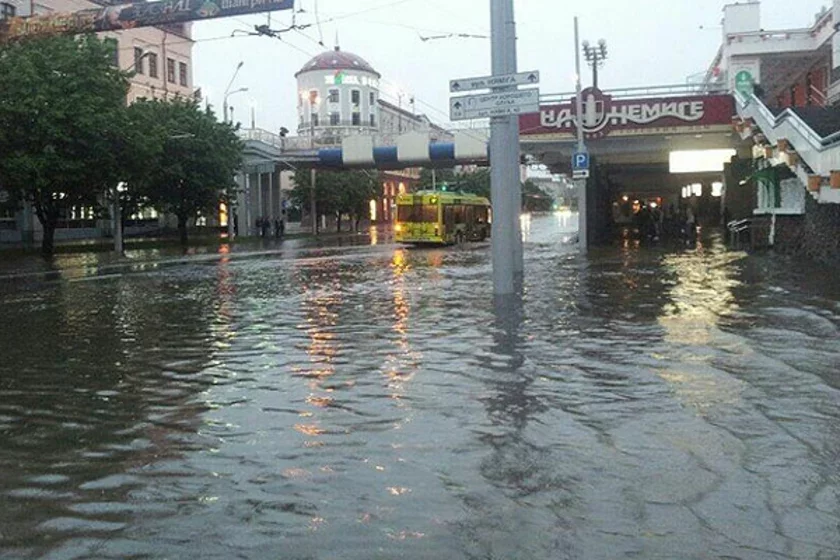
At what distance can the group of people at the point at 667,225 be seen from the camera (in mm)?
40875

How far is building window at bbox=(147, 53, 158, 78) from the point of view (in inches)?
2527

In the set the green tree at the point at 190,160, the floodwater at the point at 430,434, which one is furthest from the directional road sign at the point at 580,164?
the green tree at the point at 190,160

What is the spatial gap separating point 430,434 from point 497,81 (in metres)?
10.1

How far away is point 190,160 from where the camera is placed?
50.5 m

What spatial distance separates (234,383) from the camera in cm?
879

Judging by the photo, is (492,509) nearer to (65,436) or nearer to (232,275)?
(65,436)

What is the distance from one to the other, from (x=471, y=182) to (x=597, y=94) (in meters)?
77.4

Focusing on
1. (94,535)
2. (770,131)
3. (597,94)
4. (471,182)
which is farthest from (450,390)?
(471,182)

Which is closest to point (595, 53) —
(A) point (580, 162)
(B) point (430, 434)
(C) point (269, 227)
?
(A) point (580, 162)

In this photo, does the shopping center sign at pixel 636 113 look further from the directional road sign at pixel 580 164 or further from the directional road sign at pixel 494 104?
the directional road sign at pixel 494 104

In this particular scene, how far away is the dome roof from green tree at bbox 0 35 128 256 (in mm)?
77971

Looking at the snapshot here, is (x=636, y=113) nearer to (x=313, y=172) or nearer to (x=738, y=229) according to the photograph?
(x=738, y=229)

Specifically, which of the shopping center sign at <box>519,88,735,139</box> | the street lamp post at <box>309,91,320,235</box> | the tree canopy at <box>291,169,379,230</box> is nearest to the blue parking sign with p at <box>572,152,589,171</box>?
the shopping center sign at <box>519,88,735,139</box>

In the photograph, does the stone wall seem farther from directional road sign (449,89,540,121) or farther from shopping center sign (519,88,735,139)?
directional road sign (449,89,540,121)
